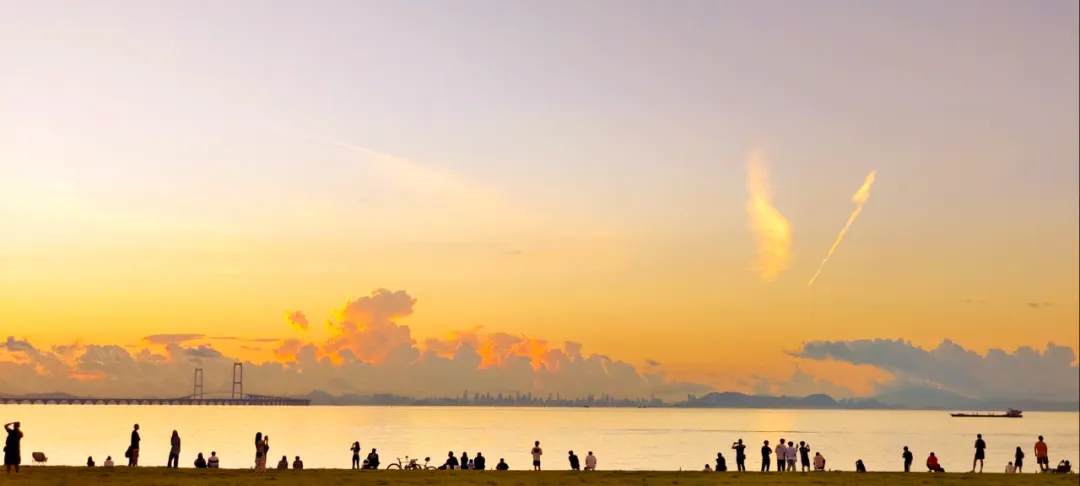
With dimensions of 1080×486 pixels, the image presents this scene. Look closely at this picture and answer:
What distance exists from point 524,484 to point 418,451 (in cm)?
12887

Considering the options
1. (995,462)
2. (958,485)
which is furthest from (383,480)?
(995,462)

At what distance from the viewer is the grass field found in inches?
1954

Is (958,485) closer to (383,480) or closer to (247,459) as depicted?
(383,480)

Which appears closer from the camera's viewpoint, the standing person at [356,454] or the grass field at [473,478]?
the grass field at [473,478]

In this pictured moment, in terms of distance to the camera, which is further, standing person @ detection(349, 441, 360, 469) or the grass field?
standing person @ detection(349, 441, 360, 469)

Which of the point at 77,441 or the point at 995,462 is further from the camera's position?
the point at 77,441

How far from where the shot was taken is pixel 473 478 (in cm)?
5431

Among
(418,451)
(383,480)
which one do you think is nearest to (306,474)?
(383,480)

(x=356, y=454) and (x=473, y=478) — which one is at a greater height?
(x=356, y=454)

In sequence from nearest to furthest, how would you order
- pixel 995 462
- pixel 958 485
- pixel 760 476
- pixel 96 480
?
1. pixel 96 480
2. pixel 958 485
3. pixel 760 476
4. pixel 995 462

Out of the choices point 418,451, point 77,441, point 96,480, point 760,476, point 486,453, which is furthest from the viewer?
point 77,441

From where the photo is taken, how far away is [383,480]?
52.1m

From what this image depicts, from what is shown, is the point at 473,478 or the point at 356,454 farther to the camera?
the point at 356,454

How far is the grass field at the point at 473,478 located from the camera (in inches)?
1954
